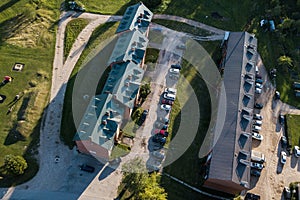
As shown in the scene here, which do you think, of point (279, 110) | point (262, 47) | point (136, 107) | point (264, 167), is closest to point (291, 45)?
point (262, 47)

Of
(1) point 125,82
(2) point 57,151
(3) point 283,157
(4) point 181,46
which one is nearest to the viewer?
(2) point 57,151

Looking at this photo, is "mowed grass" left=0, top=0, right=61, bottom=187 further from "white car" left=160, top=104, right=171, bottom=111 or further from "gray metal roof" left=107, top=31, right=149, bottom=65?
"white car" left=160, top=104, right=171, bottom=111

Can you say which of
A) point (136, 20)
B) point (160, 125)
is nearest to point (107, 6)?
point (136, 20)

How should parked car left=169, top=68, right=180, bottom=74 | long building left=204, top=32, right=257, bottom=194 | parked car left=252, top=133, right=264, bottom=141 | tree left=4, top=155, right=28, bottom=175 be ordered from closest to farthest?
tree left=4, top=155, right=28, bottom=175 < long building left=204, top=32, right=257, bottom=194 < parked car left=252, top=133, right=264, bottom=141 < parked car left=169, top=68, right=180, bottom=74

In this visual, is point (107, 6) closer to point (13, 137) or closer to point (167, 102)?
point (167, 102)

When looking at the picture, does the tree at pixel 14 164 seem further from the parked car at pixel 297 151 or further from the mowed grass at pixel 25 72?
the parked car at pixel 297 151

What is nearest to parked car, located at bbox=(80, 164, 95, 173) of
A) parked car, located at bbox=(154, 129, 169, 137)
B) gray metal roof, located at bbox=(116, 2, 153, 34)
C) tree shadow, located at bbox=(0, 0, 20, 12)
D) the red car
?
parked car, located at bbox=(154, 129, 169, 137)

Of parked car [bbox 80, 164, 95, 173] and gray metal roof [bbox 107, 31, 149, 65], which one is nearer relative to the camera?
parked car [bbox 80, 164, 95, 173]

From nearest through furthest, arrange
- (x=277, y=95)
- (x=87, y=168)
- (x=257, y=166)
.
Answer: (x=87, y=168) < (x=257, y=166) < (x=277, y=95)
